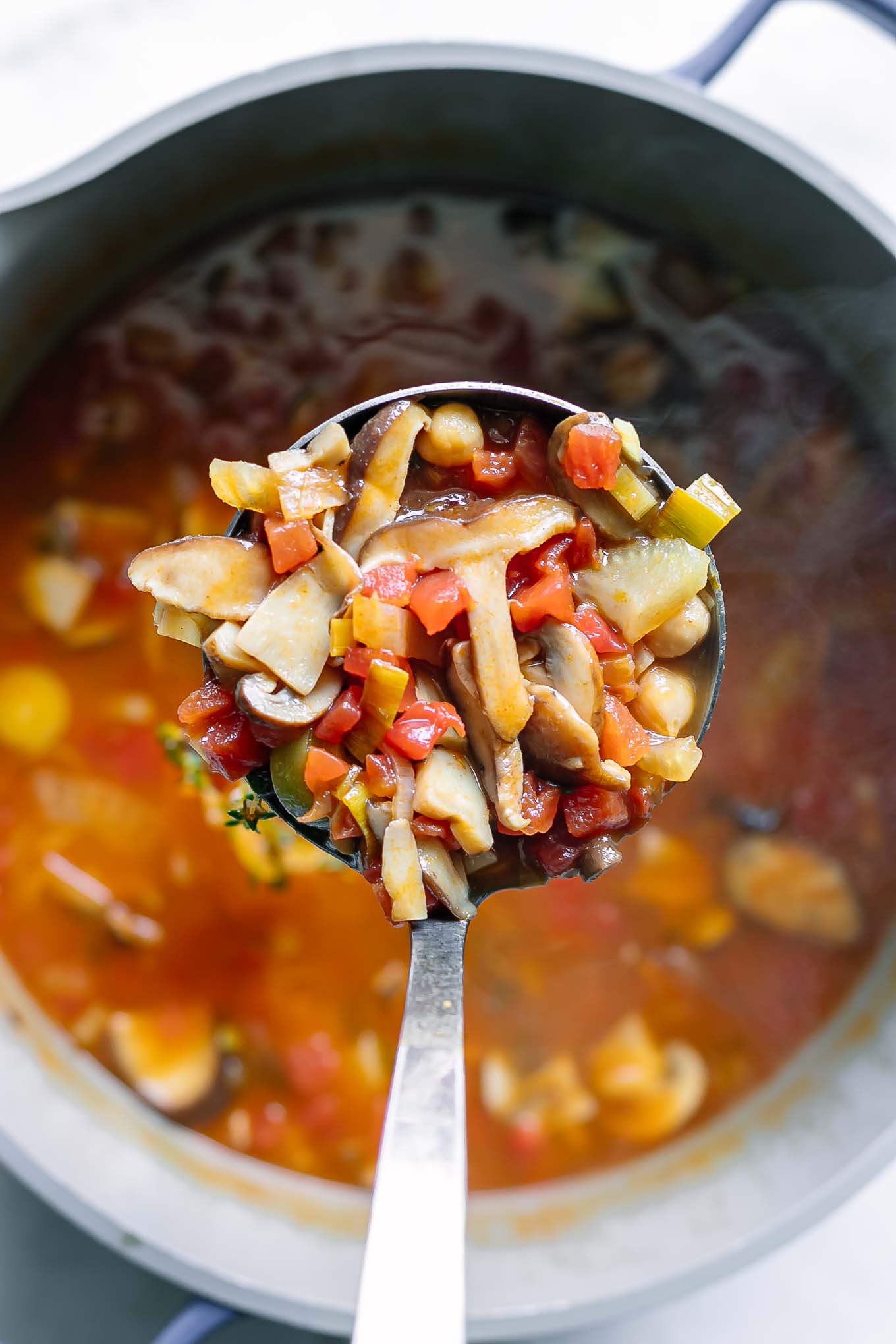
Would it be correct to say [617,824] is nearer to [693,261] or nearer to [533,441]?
[533,441]

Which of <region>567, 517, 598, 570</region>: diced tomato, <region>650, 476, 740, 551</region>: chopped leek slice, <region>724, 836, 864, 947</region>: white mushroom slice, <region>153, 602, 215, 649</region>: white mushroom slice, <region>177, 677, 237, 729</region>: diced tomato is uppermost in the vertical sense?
<region>153, 602, 215, 649</region>: white mushroom slice

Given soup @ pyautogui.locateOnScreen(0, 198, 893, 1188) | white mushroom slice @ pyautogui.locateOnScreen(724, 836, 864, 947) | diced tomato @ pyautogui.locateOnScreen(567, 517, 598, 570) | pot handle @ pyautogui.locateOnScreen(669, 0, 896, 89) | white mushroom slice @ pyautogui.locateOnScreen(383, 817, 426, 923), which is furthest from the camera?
white mushroom slice @ pyautogui.locateOnScreen(724, 836, 864, 947)

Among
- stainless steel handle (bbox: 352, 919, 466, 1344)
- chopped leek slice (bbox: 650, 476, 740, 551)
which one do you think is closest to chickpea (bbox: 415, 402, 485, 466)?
chopped leek slice (bbox: 650, 476, 740, 551)

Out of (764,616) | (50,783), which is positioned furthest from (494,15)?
(50,783)

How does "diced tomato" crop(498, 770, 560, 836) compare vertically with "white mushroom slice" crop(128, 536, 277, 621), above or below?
below

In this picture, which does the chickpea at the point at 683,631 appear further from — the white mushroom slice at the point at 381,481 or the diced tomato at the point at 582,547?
the white mushroom slice at the point at 381,481

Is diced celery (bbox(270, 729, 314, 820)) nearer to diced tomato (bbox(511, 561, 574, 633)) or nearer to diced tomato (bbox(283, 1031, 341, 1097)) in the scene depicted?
diced tomato (bbox(511, 561, 574, 633))
